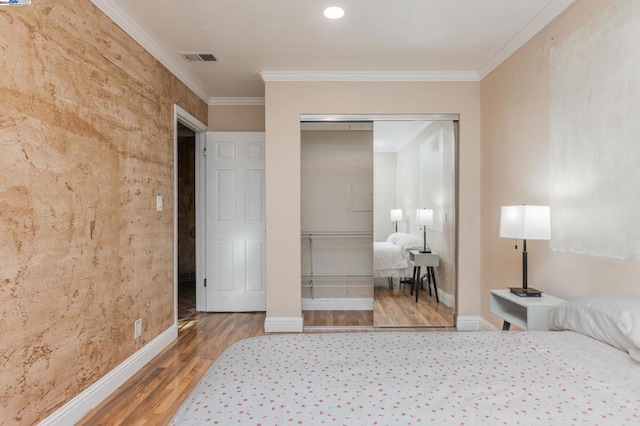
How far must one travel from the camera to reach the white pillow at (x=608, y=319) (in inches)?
56.5

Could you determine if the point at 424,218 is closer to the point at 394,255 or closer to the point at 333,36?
the point at 394,255

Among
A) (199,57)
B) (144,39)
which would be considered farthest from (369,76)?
(144,39)

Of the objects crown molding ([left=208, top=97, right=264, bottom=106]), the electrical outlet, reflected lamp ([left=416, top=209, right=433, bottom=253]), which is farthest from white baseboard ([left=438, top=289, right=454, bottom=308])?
crown molding ([left=208, top=97, right=264, bottom=106])

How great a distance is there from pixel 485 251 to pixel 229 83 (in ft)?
10.9

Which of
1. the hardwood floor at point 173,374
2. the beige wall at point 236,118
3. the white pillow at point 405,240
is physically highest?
the beige wall at point 236,118

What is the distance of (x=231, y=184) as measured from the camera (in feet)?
14.8

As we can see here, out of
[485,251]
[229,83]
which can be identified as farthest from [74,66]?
[485,251]

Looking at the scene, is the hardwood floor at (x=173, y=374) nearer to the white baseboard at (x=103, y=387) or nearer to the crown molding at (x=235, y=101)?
the white baseboard at (x=103, y=387)

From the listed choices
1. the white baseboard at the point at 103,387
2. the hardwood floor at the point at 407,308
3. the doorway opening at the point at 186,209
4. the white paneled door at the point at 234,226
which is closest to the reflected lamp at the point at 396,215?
the hardwood floor at the point at 407,308

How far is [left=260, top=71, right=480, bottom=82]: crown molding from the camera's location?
148 inches

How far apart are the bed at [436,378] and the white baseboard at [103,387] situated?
1.21 meters

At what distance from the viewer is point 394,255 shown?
12.9 feet

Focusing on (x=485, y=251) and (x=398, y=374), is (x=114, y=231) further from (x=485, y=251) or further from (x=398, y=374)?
(x=485, y=251)

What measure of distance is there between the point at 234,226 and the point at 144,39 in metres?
2.25
